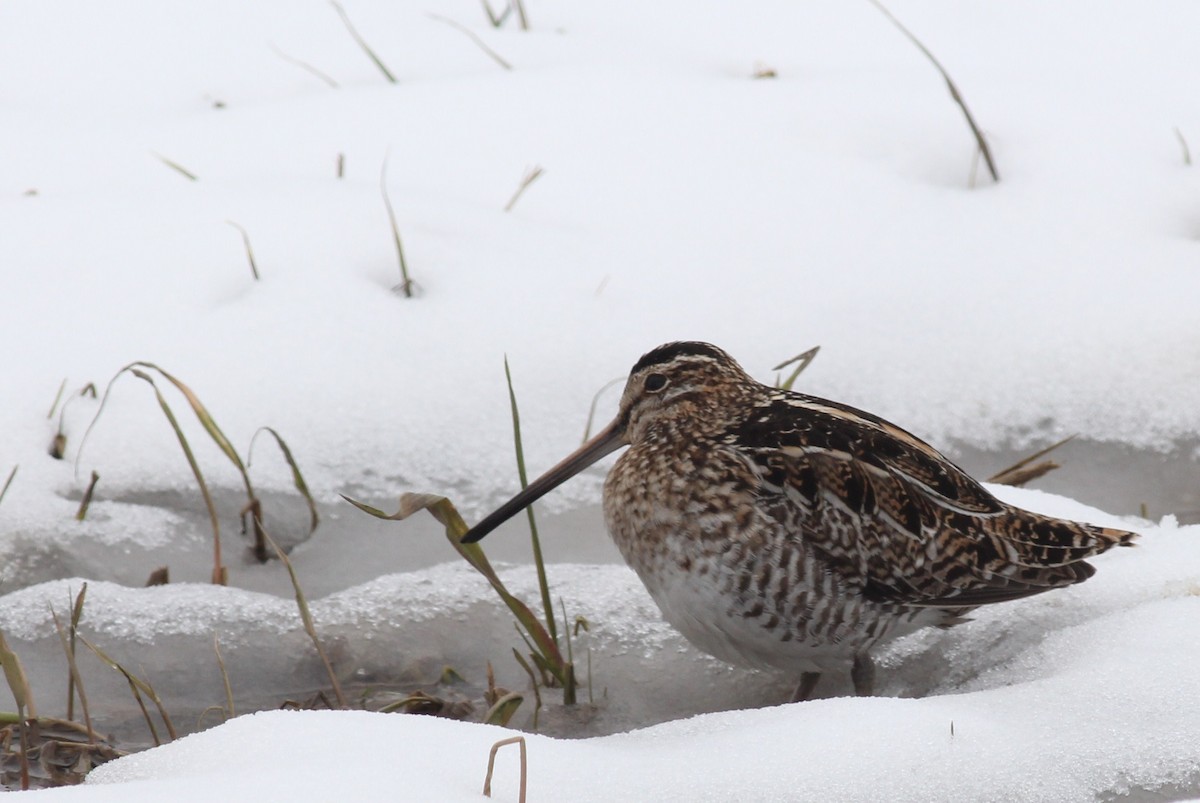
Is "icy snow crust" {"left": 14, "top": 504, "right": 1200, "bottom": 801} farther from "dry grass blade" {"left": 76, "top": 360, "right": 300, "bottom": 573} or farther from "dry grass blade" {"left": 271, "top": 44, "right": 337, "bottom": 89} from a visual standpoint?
"dry grass blade" {"left": 271, "top": 44, "right": 337, "bottom": 89}

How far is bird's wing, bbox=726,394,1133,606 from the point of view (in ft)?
8.26

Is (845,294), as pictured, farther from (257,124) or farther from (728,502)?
(257,124)

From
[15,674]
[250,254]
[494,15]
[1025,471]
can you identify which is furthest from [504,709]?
[494,15]

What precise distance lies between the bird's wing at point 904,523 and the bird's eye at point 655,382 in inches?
13.2

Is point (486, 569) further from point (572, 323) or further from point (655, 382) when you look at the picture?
point (572, 323)

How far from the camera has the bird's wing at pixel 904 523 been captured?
2518mm

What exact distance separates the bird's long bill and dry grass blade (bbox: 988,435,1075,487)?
797mm

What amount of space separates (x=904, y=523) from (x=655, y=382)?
24.4 inches

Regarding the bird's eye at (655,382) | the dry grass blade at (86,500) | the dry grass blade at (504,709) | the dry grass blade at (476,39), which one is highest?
the dry grass blade at (476,39)

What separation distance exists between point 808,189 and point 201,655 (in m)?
2.18

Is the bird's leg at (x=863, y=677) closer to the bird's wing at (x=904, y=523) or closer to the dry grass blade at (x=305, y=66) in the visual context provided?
the bird's wing at (x=904, y=523)

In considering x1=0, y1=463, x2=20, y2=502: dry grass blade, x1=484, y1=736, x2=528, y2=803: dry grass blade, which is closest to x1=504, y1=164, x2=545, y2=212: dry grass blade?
x1=0, y1=463, x2=20, y2=502: dry grass blade

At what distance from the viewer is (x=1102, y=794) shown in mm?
1877

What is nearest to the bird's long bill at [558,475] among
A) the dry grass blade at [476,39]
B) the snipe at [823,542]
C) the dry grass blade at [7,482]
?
the snipe at [823,542]
